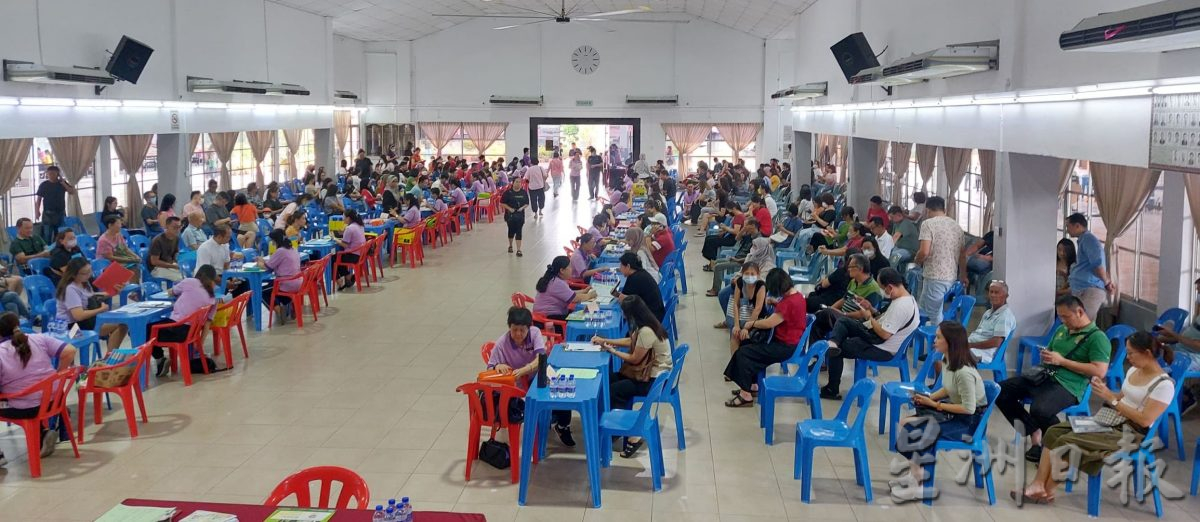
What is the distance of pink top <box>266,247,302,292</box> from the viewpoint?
34.4ft

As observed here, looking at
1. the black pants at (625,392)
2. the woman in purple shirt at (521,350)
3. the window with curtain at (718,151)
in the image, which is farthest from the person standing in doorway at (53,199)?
the window with curtain at (718,151)

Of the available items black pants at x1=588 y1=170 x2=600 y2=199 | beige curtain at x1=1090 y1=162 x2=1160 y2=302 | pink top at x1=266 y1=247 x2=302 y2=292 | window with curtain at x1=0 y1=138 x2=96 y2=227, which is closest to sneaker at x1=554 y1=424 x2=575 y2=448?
pink top at x1=266 y1=247 x2=302 y2=292

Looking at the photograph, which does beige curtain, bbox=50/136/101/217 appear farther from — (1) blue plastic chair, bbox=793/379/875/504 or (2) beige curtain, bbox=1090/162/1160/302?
(2) beige curtain, bbox=1090/162/1160/302

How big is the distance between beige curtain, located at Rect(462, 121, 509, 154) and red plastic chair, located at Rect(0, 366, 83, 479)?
22.7 meters

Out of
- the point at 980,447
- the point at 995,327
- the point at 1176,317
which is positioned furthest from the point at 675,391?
the point at 1176,317

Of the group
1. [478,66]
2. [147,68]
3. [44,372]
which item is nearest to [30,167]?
[147,68]

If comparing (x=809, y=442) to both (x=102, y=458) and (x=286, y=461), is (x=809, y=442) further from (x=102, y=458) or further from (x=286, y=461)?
(x=102, y=458)

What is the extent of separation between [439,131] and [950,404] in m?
24.4

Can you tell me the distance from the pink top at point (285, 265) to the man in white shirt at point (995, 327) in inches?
271

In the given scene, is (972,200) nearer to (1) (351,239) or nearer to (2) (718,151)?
(1) (351,239)

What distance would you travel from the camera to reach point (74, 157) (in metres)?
14.8

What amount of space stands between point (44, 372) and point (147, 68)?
9.77m

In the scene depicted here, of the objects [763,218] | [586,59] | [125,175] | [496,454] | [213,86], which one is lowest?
[496,454]

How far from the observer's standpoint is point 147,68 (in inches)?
591
